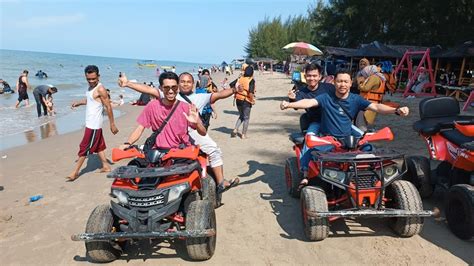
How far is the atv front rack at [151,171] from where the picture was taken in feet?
Result: 11.2

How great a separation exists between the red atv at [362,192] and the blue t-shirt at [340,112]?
1.59ft

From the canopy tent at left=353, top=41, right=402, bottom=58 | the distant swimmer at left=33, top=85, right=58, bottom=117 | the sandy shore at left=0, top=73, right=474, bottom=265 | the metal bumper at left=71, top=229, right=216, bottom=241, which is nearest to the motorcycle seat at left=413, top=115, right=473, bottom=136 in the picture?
the sandy shore at left=0, top=73, right=474, bottom=265

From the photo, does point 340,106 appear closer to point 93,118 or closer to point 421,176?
point 421,176

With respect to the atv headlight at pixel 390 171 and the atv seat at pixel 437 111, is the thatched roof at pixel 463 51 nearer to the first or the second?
the atv seat at pixel 437 111

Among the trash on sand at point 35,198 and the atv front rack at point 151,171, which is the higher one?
the atv front rack at point 151,171

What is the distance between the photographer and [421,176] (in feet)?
16.0

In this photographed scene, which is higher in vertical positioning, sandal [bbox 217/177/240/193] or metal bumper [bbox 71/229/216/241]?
metal bumper [bbox 71/229/216/241]

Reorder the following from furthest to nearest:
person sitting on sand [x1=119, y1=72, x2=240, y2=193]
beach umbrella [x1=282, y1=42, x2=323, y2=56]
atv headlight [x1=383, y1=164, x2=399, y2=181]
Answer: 1. beach umbrella [x1=282, y1=42, x2=323, y2=56]
2. person sitting on sand [x1=119, y1=72, x2=240, y2=193]
3. atv headlight [x1=383, y1=164, x2=399, y2=181]

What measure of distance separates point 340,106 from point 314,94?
0.82m

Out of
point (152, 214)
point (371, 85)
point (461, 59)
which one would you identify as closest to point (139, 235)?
point (152, 214)

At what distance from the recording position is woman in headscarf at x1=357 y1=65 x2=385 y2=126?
779 cm

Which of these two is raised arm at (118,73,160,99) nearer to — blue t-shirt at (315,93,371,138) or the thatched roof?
blue t-shirt at (315,93,371,138)

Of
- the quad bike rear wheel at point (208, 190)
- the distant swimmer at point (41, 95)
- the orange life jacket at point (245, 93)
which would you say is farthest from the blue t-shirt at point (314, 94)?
the distant swimmer at point (41, 95)

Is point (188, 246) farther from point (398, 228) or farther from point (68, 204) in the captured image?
point (68, 204)
